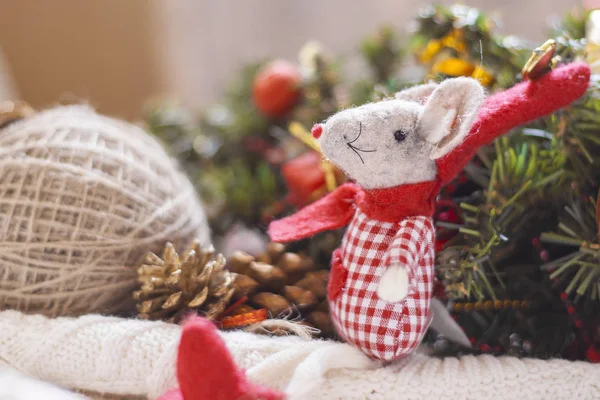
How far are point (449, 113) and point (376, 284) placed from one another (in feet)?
0.49

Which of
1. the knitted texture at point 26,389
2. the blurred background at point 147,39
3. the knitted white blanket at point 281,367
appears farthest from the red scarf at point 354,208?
the blurred background at point 147,39

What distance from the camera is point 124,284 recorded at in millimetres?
516

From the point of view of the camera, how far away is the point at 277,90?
749 mm

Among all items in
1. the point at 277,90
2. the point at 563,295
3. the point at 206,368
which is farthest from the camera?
the point at 277,90

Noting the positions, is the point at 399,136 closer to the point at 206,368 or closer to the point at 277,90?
the point at 206,368

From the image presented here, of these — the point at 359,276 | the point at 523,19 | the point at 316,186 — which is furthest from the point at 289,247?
the point at 523,19

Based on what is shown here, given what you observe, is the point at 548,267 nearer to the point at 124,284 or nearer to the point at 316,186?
the point at 316,186

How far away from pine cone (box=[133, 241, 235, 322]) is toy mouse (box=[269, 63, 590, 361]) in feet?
0.38

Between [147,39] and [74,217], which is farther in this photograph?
[147,39]

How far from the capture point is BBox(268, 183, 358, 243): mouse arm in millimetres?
479

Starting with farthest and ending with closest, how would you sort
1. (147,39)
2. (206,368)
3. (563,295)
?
(147,39)
(563,295)
(206,368)

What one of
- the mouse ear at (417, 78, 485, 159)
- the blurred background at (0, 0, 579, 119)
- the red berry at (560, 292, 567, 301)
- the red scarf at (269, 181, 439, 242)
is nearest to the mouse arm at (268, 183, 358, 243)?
the red scarf at (269, 181, 439, 242)

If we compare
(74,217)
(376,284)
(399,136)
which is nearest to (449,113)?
(399,136)

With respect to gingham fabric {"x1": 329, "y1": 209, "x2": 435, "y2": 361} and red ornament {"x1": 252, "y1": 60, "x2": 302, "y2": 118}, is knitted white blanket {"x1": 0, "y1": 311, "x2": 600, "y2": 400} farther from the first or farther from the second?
red ornament {"x1": 252, "y1": 60, "x2": 302, "y2": 118}
